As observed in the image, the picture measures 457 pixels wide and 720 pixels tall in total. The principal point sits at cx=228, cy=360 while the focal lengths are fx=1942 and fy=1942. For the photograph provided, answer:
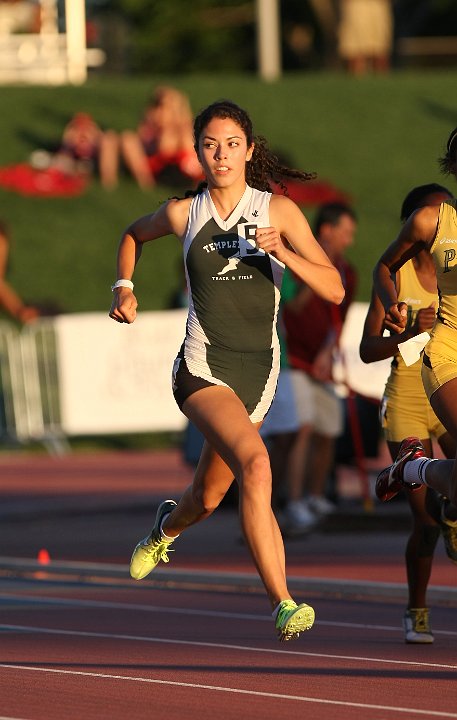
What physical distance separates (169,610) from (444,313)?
3.09m

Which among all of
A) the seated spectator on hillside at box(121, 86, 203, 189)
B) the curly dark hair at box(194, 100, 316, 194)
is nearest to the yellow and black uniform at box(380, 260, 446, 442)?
the curly dark hair at box(194, 100, 316, 194)

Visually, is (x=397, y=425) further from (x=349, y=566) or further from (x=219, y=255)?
(x=349, y=566)

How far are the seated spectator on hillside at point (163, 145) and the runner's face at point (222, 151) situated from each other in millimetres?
16600

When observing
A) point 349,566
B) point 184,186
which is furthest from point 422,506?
point 184,186

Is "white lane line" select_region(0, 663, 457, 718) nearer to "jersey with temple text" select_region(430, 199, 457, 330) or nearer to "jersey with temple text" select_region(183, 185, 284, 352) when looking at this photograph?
"jersey with temple text" select_region(183, 185, 284, 352)

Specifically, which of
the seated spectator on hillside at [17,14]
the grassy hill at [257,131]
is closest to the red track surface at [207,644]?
the grassy hill at [257,131]

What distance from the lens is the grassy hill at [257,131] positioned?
2569 cm

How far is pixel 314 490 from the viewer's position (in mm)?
14719

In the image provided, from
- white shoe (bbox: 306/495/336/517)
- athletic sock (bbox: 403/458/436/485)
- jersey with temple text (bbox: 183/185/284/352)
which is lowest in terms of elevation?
white shoe (bbox: 306/495/336/517)

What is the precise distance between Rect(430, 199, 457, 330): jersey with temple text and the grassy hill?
16.1 m

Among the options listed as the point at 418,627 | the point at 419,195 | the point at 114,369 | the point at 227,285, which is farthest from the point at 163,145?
the point at 227,285

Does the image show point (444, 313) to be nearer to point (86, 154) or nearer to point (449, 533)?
point (449, 533)

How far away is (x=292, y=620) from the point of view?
7375 mm

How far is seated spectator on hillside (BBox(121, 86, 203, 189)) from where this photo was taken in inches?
994
